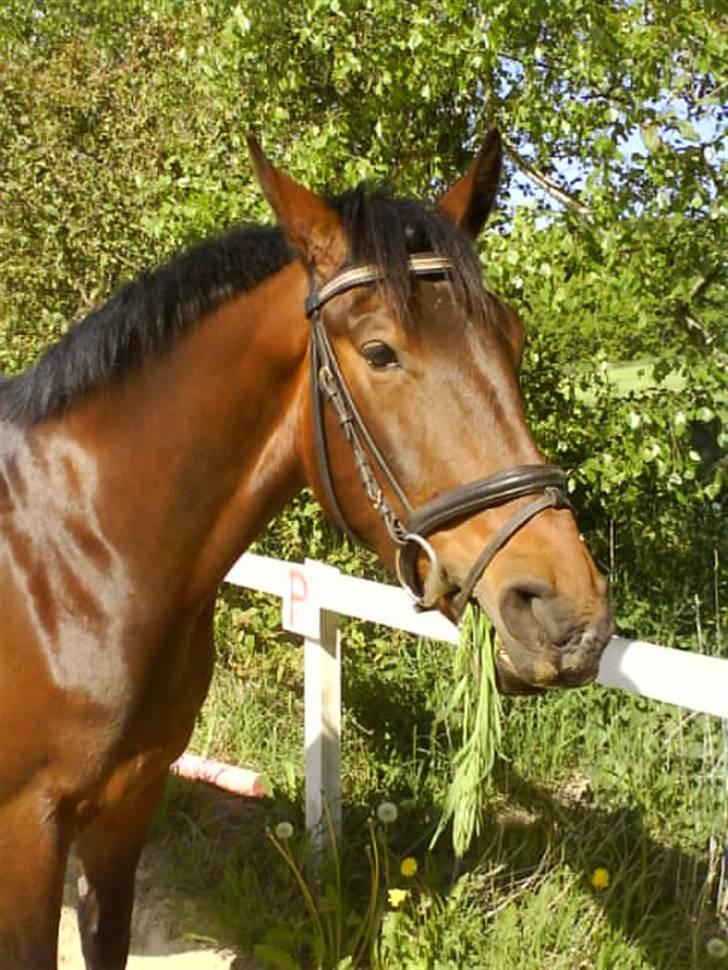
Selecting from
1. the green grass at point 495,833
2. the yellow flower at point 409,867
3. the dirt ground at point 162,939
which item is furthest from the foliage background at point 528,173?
the dirt ground at point 162,939

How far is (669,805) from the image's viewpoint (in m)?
3.25

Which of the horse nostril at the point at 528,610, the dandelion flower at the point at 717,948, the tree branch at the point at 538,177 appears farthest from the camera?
the tree branch at the point at 538,177

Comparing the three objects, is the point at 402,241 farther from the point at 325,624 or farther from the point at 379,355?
the point at 325,624

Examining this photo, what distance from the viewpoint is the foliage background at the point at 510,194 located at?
A: 11.7 ft

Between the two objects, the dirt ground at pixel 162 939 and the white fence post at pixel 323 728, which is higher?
the white fence post at pixel 323 728

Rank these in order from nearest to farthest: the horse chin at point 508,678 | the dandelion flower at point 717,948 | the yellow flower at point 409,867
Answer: the horse chin at point 508,678 < the dandelion flower at point 717,948 < the yellow flower at point 409,867

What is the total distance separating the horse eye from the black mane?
0.17m

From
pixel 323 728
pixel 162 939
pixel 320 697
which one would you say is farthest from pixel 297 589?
pixel 162 939

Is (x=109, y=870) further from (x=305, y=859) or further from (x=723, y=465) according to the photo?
(x=723, y=465)

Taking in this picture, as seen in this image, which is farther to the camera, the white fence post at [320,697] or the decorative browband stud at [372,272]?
the white fence post at [320,697]

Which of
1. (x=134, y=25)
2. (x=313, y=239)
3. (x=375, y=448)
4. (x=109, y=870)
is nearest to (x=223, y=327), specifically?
(x=313, y=239)

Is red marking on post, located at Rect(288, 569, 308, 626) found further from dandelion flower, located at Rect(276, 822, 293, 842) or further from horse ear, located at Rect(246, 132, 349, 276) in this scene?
horse ear, located at Rect(246, 132, 349, 276)

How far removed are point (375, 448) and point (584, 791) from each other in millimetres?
2254

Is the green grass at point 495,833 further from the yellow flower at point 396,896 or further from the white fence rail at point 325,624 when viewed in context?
the white fence rail at point 325,624
